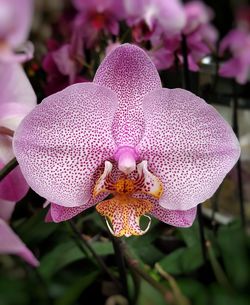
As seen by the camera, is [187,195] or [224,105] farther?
[224,105]

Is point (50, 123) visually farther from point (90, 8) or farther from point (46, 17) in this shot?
point (46, 17)

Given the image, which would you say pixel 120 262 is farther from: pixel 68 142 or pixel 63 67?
pixel 63 67

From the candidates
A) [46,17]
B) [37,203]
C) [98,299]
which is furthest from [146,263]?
[46,17]

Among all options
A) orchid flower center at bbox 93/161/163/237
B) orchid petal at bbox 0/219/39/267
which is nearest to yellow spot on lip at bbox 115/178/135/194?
orchid flower center at bbox 93/161/163/237

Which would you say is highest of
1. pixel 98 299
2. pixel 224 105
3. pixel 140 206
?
pixel 140 206

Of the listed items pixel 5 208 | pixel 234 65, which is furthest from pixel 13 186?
pixel 234 65

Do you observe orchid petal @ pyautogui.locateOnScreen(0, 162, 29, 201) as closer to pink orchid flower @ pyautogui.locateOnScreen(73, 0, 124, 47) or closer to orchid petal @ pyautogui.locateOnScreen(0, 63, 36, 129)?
orchid petal @ pyautogui.locateOnScreen(0, 63, 36, 129)

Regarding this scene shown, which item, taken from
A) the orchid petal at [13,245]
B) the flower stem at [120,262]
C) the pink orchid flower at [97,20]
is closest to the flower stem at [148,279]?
the flower stem at [120,262]

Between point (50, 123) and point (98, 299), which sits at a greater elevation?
point (50, 123)
